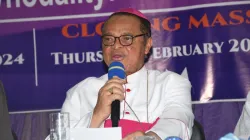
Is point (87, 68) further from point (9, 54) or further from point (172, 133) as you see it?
point (172, 133)

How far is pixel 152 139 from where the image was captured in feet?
7.30

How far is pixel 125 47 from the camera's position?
3277 millimetres

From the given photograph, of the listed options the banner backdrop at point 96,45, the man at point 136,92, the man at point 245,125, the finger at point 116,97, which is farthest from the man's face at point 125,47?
the banner backdrop at point 96,45

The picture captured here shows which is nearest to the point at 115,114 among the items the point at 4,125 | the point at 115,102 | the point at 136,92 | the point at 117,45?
the point at 115,102

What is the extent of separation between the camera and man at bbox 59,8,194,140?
311 centimetres

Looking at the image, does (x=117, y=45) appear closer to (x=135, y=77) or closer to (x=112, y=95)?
(x=135, y=77)

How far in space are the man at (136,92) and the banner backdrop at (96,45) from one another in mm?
856

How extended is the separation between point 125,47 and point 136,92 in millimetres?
329

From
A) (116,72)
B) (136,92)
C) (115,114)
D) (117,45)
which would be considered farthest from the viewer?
(136,92)

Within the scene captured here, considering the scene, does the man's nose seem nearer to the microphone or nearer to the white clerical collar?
the white clerical collar

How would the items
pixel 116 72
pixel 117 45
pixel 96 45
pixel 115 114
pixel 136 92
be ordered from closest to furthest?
pixel 115 114, pixel 116 72, pixel 117 45, pixel 136 92, pixel 96 45

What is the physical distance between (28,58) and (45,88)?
0.28 metres

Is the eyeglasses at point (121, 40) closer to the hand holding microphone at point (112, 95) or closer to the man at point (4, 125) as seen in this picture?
the hand holding microphone at point (112, 95)

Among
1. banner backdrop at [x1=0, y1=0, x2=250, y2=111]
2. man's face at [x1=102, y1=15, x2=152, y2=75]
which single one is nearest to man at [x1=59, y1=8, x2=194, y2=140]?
man's face at [x1=102, y1=15, x2=152, y2=75]
